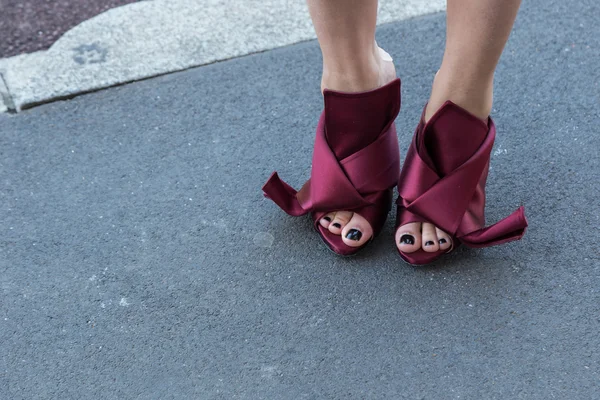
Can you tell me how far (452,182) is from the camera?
4.21ft

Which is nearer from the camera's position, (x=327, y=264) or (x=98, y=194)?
(x=327, y=264)

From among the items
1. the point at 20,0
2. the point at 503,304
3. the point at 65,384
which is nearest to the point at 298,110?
the point at 503,304

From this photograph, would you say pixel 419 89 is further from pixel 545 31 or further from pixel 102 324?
pixel 102 324

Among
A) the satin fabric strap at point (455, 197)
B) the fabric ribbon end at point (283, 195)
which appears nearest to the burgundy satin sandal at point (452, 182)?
the satin fabric strap at point (455, 197)

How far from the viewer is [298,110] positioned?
1.72 m

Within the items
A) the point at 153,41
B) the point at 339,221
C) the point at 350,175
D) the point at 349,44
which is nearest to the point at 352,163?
the point at 350,175

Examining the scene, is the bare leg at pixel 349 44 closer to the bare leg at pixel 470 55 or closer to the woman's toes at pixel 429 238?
the bare leg at pixel 470 55

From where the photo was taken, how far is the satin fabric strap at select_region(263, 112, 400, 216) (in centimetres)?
134

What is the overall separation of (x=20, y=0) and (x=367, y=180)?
1377mm

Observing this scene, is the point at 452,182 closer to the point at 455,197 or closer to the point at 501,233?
the point at 455,197

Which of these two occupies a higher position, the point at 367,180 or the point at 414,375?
the point at 367,180

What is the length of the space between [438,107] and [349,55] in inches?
7.8


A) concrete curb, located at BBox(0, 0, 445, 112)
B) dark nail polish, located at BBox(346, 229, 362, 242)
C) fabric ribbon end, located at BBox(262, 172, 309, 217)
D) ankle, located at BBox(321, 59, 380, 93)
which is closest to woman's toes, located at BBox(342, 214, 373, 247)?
dark nail polish, located at BBox(346, 229, 362, 242)

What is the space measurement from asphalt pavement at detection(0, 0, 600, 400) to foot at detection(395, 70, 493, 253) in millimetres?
56
